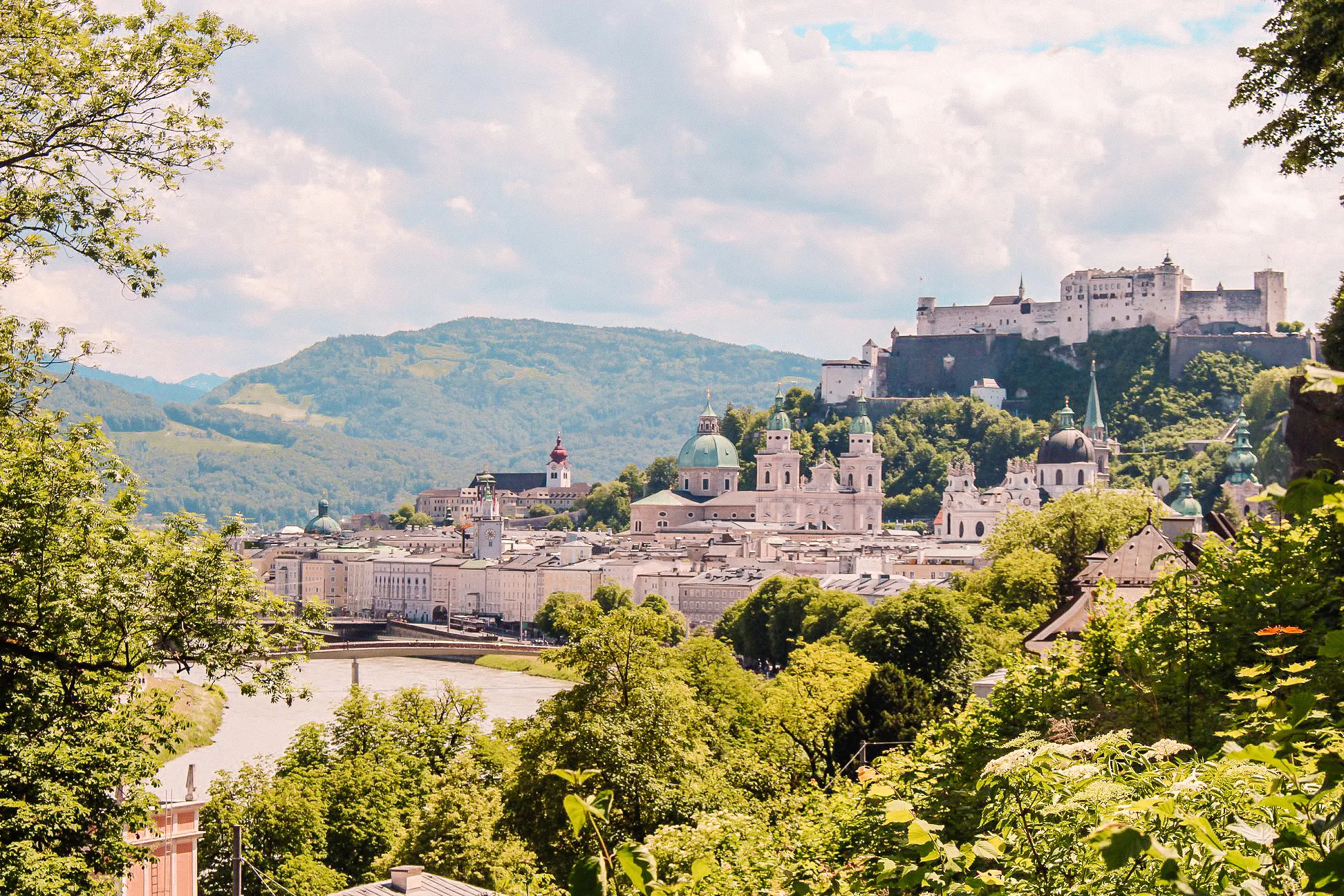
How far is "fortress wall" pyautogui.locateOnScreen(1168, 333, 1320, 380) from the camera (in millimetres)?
118688

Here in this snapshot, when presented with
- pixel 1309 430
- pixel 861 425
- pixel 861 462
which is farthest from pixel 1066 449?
pixel 1309 430

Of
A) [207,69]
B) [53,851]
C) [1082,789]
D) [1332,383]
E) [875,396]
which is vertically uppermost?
[875,396]

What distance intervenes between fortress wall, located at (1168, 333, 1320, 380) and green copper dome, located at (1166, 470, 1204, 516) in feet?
56.6

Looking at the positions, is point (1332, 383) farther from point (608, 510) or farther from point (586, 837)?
point (608, 510)

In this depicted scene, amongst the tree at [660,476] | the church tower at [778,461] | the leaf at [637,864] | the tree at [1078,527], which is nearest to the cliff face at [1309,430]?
the leaf at [637,864]

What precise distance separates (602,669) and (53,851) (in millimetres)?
12957

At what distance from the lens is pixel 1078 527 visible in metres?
45.3

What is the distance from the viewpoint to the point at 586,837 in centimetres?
2016

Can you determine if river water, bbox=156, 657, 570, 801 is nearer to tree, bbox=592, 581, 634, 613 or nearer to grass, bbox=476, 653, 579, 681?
grass, bbox=476, 653, 579, 681

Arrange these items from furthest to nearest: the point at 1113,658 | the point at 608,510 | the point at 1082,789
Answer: the point at 608,510 < the point at 1113,658 < the point at 1082,789

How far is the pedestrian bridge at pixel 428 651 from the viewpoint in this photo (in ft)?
276

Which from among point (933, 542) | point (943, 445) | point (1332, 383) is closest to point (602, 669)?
point (1332, 383)

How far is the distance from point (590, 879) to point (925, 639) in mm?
35141

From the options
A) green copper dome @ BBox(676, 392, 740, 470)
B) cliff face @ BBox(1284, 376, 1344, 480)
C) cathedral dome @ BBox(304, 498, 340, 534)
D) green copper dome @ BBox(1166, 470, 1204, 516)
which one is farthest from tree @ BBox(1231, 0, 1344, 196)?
cathedral dome @ BBox(304, 498, 340, 534)
